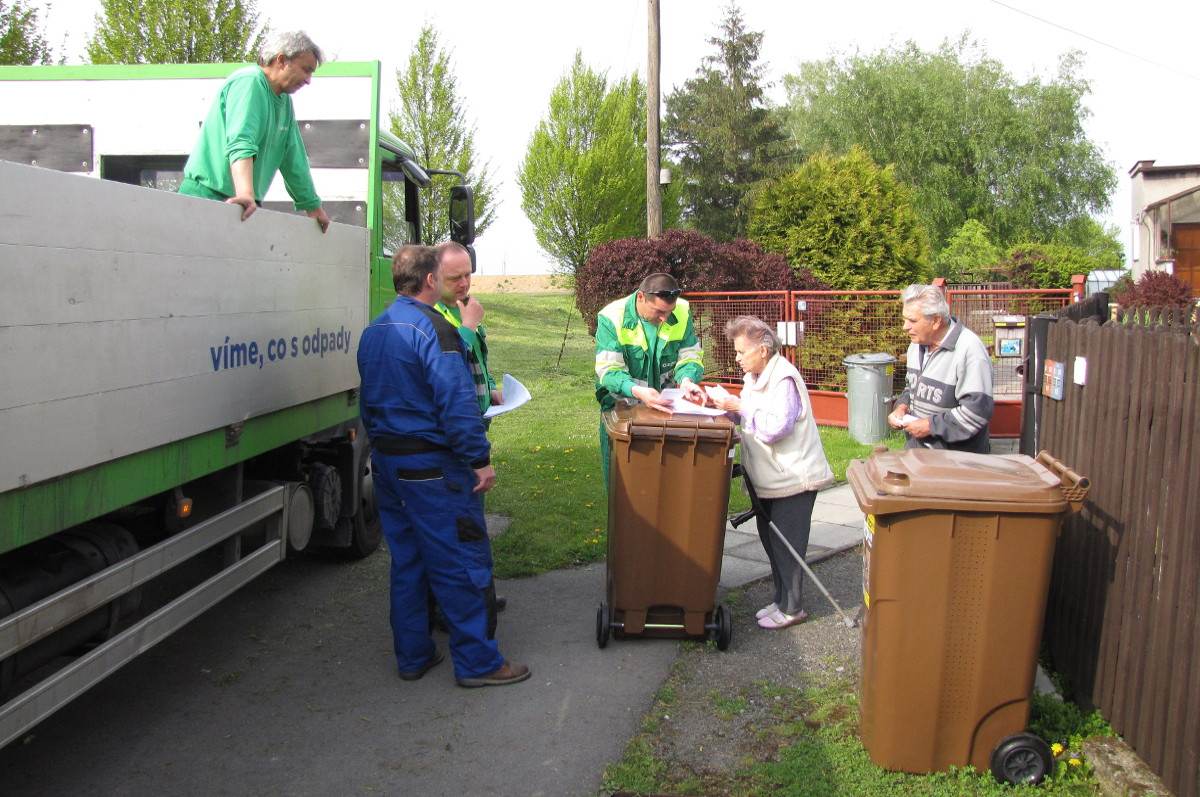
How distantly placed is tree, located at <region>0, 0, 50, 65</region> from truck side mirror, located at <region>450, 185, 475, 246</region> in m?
10.2

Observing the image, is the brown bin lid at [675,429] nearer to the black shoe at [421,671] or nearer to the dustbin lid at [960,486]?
the dustbin lid at [960,486]

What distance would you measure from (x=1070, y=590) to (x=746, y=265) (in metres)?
12.8

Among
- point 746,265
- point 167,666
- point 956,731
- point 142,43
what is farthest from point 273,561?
point 142,43

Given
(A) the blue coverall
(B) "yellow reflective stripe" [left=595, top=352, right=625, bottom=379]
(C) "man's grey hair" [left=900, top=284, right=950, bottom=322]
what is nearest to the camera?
(A) the blue coverall

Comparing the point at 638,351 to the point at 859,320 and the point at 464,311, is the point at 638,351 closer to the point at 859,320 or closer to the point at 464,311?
the point at 464,311

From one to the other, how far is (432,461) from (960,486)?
2.14 meters

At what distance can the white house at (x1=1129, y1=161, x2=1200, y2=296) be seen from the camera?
33.2 meters

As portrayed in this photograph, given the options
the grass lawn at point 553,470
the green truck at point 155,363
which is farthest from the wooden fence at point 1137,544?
the green truck at point 155,363

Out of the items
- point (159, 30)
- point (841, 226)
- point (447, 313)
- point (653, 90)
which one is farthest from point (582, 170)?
point (447, 313)

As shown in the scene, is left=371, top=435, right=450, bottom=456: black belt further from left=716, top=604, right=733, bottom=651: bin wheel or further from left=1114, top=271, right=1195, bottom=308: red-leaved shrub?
left=1114, top=271, right=1195, bottom=308: red-leaved shrub

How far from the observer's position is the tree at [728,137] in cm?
4719

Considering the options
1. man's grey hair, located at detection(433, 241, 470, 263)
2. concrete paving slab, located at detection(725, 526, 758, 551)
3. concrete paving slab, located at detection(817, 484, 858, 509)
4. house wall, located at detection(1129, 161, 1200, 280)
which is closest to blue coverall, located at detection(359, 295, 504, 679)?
man's grey hair, located at detection(433, 241, 470, 263)

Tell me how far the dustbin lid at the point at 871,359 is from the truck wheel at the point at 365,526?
631 centimetres

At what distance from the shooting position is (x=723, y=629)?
4.95 metres
